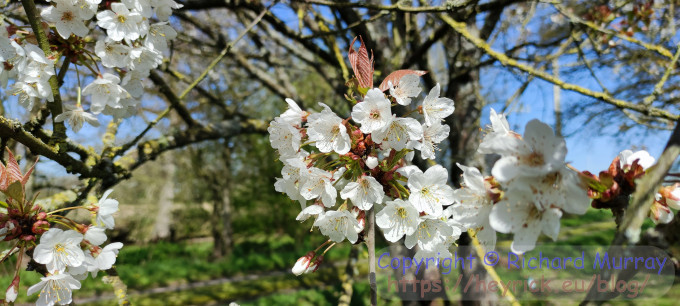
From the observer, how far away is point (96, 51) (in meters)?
1.45

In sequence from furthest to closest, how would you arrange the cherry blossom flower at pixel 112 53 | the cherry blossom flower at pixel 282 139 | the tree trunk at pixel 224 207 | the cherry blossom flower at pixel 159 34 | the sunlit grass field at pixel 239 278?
the tree trunk at pixel 224 207
the sunlit grass field at pixel 239 278
the cherry blossom flower at pixel 159 34
the cherry blossom flower at pixel 112 53
the cherry blossom flower at pixel 282 139

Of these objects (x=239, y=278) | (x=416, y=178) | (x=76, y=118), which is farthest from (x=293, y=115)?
(x=239, y=278)

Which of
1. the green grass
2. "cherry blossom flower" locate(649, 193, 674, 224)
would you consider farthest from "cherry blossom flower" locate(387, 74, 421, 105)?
the green grass

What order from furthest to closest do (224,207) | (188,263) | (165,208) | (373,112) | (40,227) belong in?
(165,208)
(224,207)
(188,263)
(40,227)
(373,112)

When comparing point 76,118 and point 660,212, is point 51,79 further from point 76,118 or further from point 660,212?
point 660,212

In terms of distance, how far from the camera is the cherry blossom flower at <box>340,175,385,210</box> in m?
1.07

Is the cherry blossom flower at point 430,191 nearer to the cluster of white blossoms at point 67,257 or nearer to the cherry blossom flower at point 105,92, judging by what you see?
the cluster of white blossoms at point 67,257

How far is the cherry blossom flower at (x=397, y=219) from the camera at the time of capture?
111 cm

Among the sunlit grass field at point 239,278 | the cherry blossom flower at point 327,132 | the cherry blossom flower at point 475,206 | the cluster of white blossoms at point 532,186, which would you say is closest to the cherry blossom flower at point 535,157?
the cluster of white blossoms at point 532,186

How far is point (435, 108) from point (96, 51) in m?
1.23

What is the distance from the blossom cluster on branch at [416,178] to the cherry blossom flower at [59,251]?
0.67 m

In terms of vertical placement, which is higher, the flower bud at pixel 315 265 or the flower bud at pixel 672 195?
the flower bud at pixel 315 265

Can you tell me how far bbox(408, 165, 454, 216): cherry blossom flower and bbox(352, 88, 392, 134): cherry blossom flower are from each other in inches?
7.4

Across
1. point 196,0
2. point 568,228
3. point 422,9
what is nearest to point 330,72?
point 196,0
